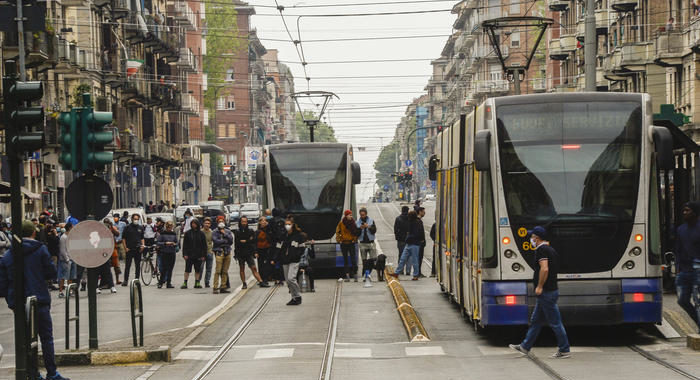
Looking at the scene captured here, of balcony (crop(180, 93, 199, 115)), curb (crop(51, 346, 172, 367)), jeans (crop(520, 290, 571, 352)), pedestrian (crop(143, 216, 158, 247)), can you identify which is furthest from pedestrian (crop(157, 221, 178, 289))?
balcony (crop(180, 93, 199, 115))

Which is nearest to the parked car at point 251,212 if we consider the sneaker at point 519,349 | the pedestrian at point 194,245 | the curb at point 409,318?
the pedestrian at point 194,245

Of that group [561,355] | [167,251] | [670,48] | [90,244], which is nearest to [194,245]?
[167,251]

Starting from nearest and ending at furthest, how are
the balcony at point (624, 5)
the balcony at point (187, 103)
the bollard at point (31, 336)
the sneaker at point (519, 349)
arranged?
1. the bollard at point (31, 336)
2. the sneaker at point (519, 349)
3. the balcony at point (624, 5)
4. the balcony at point (187, 103)

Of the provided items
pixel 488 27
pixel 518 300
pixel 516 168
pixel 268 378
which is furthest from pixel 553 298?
pixel 488 27

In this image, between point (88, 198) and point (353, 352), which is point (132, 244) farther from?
point (353, 352)

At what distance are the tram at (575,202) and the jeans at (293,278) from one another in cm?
780

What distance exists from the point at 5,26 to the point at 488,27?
40.8 feet

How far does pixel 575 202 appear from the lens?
16.1 metres

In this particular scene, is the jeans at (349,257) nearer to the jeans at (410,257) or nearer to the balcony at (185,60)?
the jeans at (410,257)

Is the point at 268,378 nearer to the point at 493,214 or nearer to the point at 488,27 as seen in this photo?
the point at 493,214

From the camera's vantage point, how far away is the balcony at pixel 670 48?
48438 millimetres

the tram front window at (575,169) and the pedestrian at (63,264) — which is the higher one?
the tram front window at (575,169)

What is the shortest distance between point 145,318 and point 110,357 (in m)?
7.11

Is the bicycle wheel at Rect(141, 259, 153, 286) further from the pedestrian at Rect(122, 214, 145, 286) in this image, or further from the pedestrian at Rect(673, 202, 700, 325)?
the pedestrian at Rect(673, 202, 700, 325)
